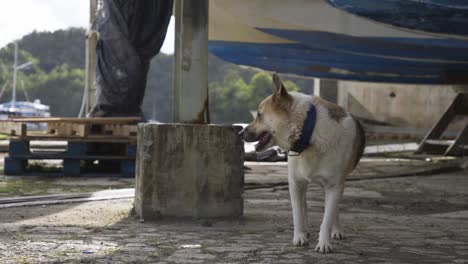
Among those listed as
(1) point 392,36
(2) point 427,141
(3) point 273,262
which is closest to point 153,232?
(3) point 273,262

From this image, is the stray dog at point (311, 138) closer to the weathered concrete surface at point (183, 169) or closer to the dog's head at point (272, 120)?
the dog's head at point (272, 120)

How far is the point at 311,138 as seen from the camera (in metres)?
5.35

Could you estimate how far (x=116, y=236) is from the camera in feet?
19.4

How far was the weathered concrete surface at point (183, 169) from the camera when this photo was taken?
6.72 metres

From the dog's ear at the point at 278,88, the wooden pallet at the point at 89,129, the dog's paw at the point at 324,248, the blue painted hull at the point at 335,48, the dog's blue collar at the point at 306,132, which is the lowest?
the dog's paw at the point at 324,248

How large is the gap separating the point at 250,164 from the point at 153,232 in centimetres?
887

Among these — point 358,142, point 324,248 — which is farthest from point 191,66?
point 324,248

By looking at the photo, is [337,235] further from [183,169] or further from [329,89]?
[329,89]

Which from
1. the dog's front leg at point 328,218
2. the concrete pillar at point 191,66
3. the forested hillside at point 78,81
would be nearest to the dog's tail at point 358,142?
the dog's front leg at point 328,218

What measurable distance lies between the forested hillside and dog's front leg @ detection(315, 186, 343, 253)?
63216mm

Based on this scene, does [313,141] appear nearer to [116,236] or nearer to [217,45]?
[116,236]

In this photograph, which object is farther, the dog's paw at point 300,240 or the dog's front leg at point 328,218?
the dog's paw at point 300,240

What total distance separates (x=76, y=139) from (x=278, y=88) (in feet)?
20.0

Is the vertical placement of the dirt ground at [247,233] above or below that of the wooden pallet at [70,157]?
below
